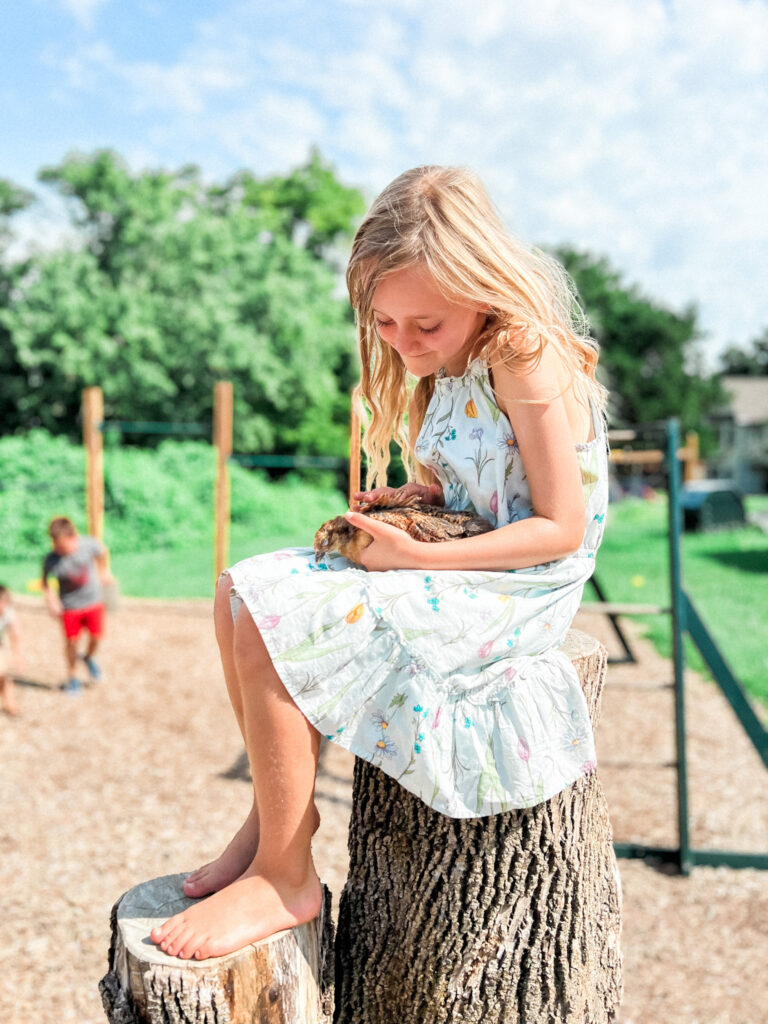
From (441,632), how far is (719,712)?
627 centimetres

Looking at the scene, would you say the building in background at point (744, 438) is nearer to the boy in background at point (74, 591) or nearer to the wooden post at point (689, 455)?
the wooden post at point (689, 455)

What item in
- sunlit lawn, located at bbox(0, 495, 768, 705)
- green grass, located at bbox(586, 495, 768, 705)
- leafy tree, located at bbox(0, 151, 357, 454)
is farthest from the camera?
leafy tree, located at bbox(0, 151, 357, 454)

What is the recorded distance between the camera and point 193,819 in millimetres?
4727

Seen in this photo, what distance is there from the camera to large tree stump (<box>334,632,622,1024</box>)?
1.78m

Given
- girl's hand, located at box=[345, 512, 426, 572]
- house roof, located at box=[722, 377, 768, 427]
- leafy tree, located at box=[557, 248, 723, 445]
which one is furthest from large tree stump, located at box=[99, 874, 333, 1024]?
house roof, located at box=[722, 377, 768, 427]

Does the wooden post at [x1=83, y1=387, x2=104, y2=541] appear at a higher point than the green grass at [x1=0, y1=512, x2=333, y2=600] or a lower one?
higher

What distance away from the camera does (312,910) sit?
168 cm

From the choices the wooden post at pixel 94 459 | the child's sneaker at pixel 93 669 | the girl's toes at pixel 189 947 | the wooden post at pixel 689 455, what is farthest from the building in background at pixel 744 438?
the girl's toes at pixel 189 947

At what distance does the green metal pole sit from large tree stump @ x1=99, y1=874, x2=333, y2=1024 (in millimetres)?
2853

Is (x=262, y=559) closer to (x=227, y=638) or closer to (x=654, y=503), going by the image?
(x=227, y=638)

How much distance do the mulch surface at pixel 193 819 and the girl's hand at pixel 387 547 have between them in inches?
92.5

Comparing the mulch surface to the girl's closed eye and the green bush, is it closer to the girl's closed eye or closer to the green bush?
the girl's closed eye

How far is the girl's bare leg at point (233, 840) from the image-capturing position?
1712 mm

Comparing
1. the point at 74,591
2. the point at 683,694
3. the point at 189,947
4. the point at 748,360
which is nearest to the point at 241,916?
the point at 189,947
